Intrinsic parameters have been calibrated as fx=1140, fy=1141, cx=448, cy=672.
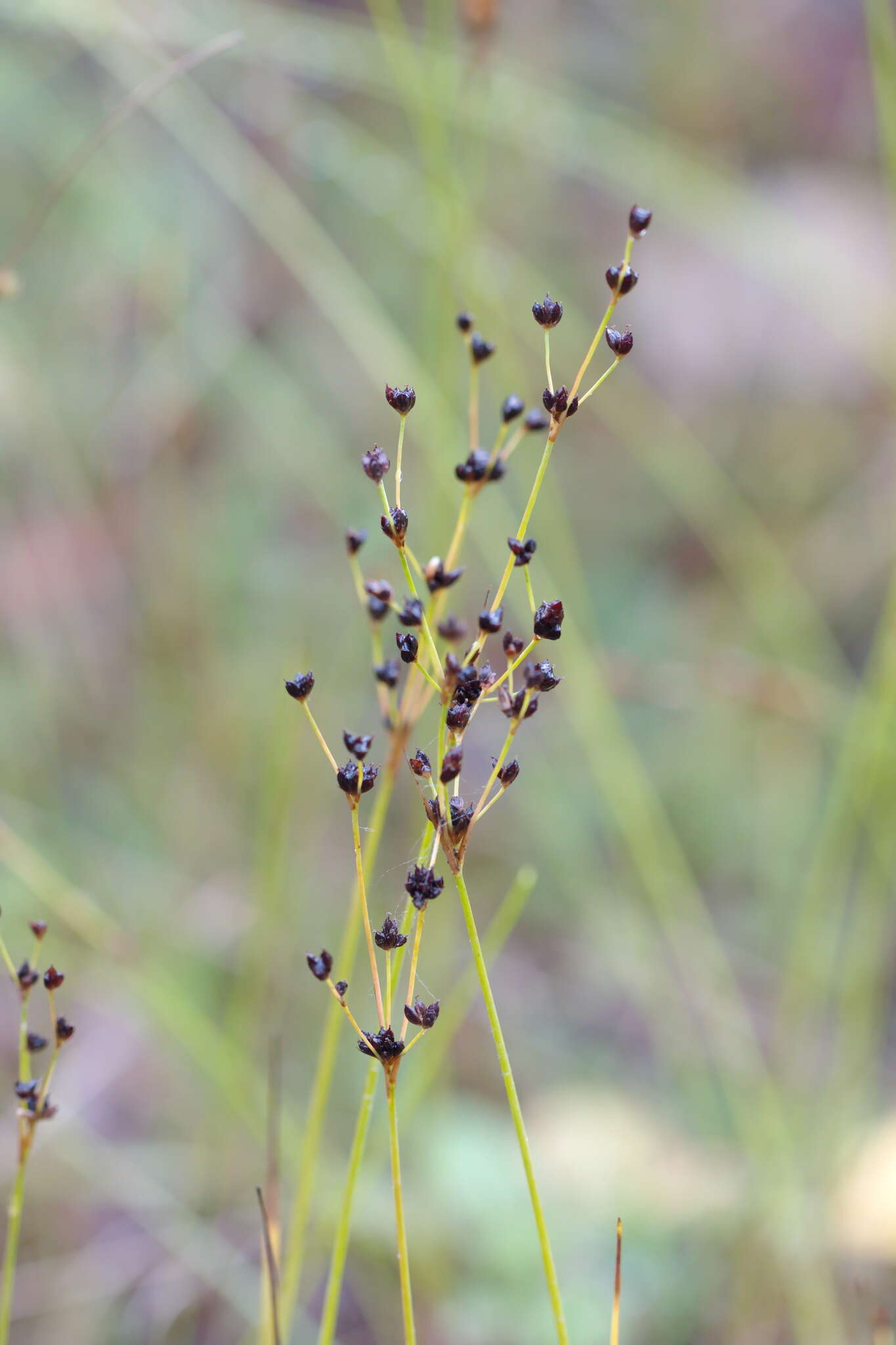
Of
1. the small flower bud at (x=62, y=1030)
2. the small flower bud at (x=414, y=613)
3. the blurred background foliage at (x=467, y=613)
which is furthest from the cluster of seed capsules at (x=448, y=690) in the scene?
the blurred background foliage at (x=467, y=613)

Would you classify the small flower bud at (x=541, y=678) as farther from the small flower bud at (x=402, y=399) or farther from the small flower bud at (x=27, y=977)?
the small flower bud at (x=27, y=977)

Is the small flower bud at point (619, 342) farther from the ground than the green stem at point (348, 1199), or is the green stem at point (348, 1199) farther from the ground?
the small flower bud at point (619, 342)

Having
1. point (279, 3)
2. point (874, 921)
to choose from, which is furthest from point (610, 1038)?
point (279, 3)

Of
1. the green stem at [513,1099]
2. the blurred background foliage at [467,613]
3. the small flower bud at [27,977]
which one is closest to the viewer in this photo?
the green stem at [513,1099]

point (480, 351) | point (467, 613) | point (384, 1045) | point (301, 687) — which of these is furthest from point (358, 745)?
point (467, 613)

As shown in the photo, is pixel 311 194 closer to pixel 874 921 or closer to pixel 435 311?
pixel 435 311

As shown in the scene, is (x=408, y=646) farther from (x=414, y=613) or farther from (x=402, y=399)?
(x=402, y=399)
